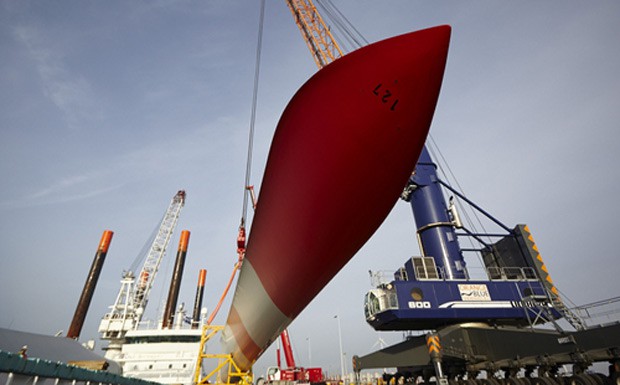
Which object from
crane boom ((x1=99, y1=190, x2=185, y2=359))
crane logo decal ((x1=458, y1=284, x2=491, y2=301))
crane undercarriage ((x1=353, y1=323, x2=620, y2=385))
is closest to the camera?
crane undercarriage ((x1=353, y1=323, x2=620, y2=385))

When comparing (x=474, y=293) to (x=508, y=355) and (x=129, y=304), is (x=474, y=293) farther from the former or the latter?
(x=129, y=304)

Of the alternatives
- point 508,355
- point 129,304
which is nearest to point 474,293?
point 508,355

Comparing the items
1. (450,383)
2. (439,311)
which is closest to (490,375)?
(450,383)

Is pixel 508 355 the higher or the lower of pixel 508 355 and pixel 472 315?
the lower

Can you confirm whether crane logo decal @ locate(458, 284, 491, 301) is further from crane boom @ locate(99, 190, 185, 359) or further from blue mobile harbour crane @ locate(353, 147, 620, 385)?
crane boom @ locate(99, 190, 185, 359)

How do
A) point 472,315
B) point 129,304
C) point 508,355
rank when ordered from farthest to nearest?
point 129,304 < point 472,315 < point 508,355

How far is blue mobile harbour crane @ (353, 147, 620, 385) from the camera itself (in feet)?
30.7

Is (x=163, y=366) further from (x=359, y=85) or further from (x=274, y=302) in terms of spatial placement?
(x=359, y=85)

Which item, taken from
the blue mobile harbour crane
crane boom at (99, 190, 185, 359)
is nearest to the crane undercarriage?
the blue mobile harbour crane

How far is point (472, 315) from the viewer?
13.4 metres

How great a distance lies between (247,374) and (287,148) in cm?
950

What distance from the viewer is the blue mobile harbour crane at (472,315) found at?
9.34m

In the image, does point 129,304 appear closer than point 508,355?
No

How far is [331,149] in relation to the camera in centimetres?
212
